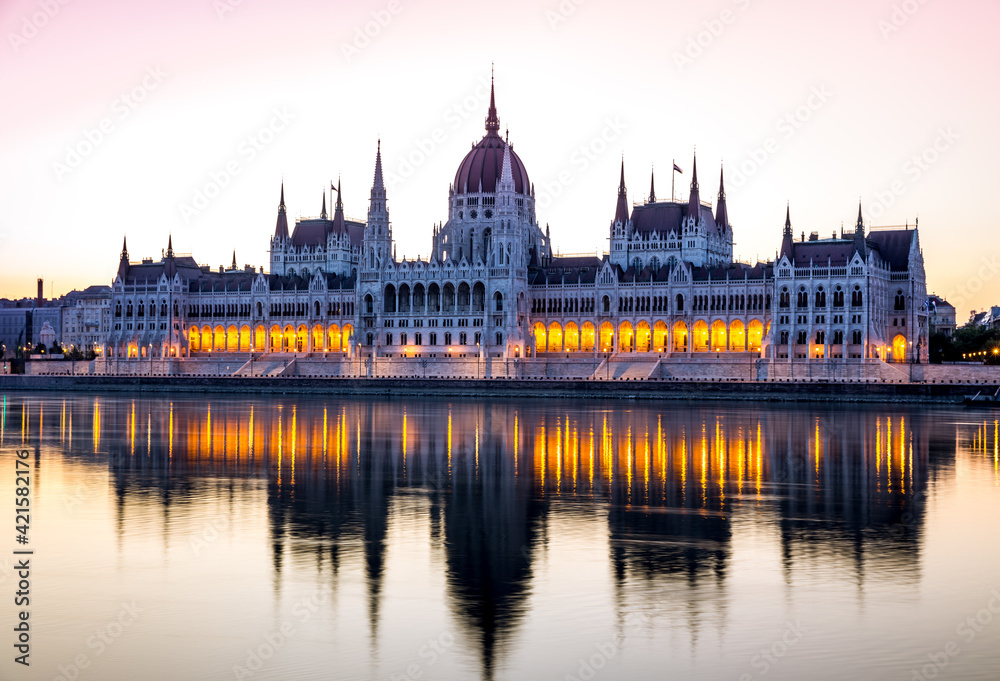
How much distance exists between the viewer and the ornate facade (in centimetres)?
11469

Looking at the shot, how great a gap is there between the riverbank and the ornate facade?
48.2 feet

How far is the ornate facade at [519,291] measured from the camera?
115 metres

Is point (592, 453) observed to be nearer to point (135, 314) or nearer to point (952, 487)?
point (952, 487)

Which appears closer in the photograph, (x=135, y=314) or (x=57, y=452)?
(x=57, y=452)

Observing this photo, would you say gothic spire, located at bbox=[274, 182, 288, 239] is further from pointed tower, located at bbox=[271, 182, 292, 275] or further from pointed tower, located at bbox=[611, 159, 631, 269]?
pointed tower, located at bbox=[611, 159, 631, 269]

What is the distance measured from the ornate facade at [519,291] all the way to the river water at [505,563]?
71.9 meters

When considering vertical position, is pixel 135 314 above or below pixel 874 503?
above

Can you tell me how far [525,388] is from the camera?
105m

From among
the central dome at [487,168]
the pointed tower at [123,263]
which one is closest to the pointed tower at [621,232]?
the central dome at [487,168]

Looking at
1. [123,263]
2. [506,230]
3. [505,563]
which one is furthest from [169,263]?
[505,563]

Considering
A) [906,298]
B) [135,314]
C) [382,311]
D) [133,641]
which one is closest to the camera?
[133,641]

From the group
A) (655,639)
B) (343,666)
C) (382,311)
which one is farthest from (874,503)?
(382,311)

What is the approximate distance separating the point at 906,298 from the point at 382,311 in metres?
56.4

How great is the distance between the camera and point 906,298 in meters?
117
